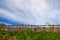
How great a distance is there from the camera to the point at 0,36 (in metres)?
28.5

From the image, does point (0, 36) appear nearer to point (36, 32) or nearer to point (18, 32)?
point (18, 32)

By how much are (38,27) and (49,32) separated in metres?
1.97

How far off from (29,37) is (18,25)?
3240 millimetres

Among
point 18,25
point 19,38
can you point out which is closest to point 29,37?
point 19,38

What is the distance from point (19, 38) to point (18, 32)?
1.38 metres

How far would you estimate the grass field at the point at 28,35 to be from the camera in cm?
2692

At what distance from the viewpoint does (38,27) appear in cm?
2942

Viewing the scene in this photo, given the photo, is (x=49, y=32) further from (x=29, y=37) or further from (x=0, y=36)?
(x=0, y=36)

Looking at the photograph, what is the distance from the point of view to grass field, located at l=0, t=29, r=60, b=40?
2692cm

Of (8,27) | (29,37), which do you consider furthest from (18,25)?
(29,37)

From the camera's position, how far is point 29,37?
27.3m

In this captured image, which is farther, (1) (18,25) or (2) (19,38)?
(1) (18,25)

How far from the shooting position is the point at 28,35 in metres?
27.8

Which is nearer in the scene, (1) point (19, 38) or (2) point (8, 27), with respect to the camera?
(1) point (19, 38)
